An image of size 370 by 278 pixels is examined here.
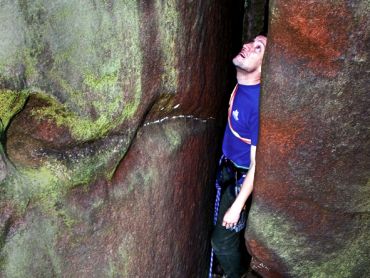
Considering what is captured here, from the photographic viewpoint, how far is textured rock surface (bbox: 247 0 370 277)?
41.7 inches

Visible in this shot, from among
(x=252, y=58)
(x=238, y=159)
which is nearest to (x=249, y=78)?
(x=252, y=58)

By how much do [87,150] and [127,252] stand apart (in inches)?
12.3

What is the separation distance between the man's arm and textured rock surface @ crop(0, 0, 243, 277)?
158 mm

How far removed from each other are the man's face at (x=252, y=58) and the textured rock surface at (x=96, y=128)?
0.34 ft

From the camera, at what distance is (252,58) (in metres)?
1.44

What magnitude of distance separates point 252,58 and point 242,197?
39 cm

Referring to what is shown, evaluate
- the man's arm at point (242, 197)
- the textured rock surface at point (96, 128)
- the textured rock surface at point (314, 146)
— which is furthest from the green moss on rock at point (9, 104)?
the man's arm at point (242, 197)

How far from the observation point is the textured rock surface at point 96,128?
3.46 ft

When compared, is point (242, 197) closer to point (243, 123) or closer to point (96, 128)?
point (243, 123)

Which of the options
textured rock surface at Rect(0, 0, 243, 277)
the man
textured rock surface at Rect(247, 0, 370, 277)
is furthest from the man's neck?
textured rock surface at Rect(247, 0, 370, 277)

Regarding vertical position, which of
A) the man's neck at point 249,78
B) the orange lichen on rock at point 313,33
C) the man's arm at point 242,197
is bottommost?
the man's arm at point 242,197

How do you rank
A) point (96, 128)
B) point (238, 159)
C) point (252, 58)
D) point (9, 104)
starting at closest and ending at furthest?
1. point (9, 104)
2. point (96, 128)
3. point (252, 58)
4. point (238, 159)

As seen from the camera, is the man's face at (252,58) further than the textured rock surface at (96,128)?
Yes

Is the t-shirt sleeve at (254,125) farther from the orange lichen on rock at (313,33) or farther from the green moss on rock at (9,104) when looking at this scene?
the green moss on rock at (9,104)
